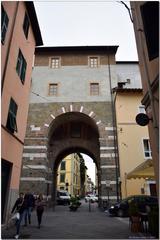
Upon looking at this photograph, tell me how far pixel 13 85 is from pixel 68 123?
585 inches

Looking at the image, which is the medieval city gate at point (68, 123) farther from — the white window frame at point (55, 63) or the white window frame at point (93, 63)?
the white window frame at point (93, 63)

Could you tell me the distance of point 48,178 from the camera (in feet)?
77.2

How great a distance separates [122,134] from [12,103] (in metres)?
12.8

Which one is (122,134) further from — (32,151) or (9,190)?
(9,190)

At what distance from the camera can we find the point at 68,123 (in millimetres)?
26047

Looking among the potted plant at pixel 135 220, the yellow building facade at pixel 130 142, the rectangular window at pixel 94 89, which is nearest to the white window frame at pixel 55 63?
the rectangular window at pixel 94 89

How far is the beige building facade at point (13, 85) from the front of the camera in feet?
33.0

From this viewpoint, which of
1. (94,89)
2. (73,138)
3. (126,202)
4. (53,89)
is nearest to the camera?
(126,202)

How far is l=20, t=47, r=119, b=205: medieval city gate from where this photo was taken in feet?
70.6

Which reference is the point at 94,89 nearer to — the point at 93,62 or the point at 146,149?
the point at 93,62

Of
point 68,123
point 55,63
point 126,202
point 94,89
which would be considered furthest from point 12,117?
point 55,63

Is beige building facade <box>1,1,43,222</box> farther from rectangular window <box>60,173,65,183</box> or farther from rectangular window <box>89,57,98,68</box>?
rectangular window <box>60,173,65,183</box>

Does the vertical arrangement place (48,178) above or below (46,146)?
below

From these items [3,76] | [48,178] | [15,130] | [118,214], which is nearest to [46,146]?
[48,178]
